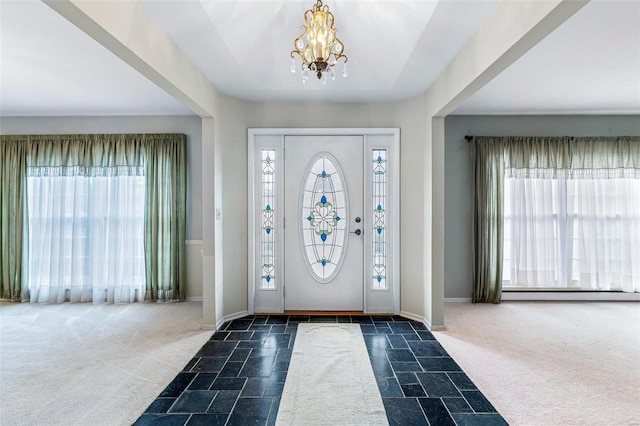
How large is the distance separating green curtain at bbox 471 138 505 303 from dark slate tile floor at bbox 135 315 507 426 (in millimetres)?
1412

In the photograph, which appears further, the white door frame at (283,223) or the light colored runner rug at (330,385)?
the white door frame at (283,223)

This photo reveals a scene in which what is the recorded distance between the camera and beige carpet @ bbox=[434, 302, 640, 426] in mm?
2203

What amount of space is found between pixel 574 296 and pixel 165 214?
5527 mm

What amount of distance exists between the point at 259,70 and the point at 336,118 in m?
1.20

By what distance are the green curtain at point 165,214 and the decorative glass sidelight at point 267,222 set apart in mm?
1212

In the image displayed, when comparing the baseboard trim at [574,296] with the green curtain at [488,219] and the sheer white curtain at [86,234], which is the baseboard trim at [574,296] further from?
the sheer white curtain at [86,234]

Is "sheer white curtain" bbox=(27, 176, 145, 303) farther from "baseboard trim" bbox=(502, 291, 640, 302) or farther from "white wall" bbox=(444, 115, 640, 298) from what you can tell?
"baseboard trim" bbox=(502, 291, 640, 302)

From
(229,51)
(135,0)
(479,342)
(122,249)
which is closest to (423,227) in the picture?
(479,342)

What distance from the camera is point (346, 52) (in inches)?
108

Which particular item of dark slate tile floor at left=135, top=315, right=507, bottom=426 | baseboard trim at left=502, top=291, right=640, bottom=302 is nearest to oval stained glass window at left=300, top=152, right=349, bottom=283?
dark slate tile floor at left=135, top=315, right=507, bottom=426

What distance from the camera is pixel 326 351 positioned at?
9.78ft

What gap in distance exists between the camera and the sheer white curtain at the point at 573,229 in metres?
4.42

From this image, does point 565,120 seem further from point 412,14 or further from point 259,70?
point 259,70

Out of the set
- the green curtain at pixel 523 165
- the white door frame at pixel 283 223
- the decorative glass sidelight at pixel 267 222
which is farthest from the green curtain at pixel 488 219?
the decorative glass sidelight at pixel 267 222
